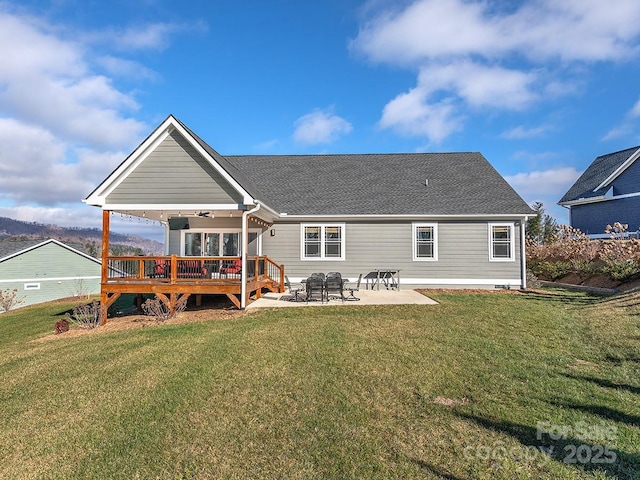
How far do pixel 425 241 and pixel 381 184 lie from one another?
12.2 ft

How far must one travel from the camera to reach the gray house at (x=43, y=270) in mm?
30094

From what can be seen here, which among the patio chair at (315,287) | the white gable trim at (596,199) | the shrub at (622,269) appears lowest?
the patio chair at (315,287)

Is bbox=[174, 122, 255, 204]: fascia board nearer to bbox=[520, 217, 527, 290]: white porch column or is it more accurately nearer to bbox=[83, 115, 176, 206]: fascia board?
bbox=[83, 115, 176, 206]: fascia board

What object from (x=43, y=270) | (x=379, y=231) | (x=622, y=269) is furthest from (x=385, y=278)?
(x=43, y=270)

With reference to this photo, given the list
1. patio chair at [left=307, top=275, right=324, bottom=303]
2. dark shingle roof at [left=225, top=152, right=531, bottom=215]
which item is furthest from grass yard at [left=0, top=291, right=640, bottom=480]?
dark shingle roof at [left=225, top=152, right=531, bottom=215]

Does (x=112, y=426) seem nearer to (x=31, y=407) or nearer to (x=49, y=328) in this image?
(x=31, y=407)

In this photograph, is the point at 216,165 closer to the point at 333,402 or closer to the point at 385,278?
the point at 385,278

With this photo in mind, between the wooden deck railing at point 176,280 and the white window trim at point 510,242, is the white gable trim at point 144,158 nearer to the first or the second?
the wooden deck railing at point 176,280

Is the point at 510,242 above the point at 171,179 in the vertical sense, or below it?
below

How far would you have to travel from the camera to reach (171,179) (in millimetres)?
11078

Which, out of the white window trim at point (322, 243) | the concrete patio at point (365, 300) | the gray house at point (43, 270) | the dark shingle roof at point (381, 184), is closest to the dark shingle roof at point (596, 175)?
the dark shingle roof at point (381, 184)

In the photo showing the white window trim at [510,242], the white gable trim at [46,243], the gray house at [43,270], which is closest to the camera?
the white window trim at [510,242]

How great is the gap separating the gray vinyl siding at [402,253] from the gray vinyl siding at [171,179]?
4.68 meters

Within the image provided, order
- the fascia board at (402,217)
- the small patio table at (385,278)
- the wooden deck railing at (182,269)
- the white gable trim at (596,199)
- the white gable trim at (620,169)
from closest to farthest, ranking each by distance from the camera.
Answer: the wooden deck railing at (182,269) → the fascia board at (402,217) → the small patio table at (385,278) → the white gable trim at (620,169) → the white gable trim at (596,199)
